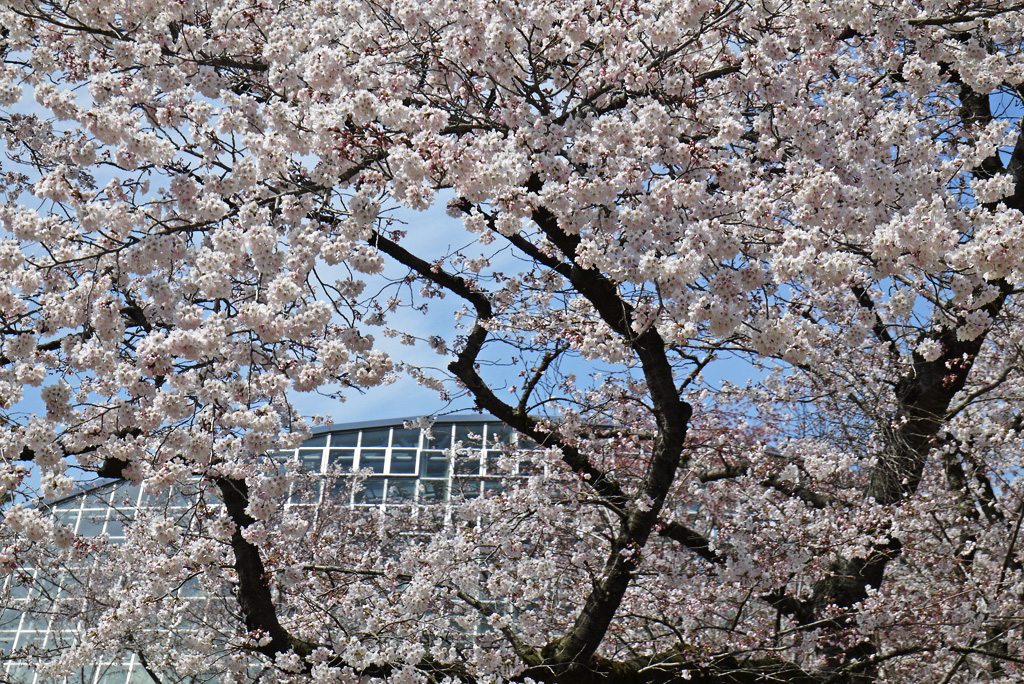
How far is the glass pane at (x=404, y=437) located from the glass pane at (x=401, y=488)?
3.10 ft

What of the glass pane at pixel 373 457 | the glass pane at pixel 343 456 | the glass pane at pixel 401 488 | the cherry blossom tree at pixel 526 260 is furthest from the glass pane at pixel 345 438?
the cherry blossom tree at pixel 526 260

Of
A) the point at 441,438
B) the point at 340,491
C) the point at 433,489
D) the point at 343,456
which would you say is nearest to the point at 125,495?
the point at 340,491

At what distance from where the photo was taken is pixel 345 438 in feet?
68.0

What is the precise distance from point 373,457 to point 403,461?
75 centimetres

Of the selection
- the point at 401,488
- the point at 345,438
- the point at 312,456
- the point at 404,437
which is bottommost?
the point at 401,488

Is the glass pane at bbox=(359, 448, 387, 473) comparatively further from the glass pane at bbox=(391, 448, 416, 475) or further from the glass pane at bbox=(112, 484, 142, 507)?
the glass pane at bbox=(112, 484, 142, 507)

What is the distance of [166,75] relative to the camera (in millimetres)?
5125

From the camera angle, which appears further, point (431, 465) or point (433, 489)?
point (431, 465)

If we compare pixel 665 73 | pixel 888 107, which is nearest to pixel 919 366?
pixel 888 107

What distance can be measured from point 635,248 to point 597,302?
1.46m

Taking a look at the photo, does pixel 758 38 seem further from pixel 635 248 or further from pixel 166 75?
pixel 166 75

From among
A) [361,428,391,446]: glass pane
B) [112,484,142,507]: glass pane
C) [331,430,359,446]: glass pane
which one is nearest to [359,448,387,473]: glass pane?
[361,428,391,446]: glass pane

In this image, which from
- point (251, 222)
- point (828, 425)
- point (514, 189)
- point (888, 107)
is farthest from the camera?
point (828, 425)

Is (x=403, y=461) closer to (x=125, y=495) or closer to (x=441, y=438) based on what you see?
(x=441, y=438)
